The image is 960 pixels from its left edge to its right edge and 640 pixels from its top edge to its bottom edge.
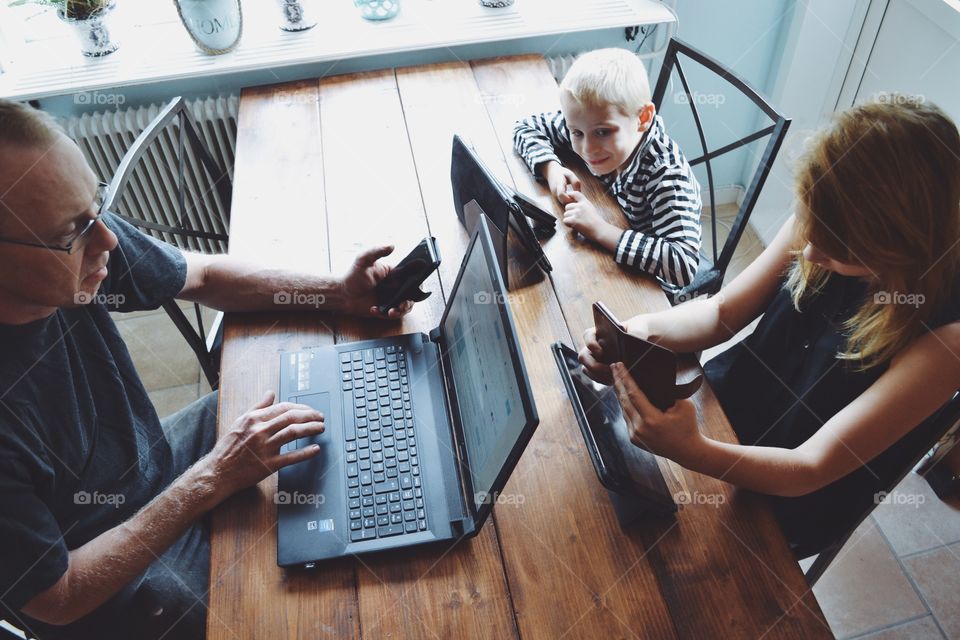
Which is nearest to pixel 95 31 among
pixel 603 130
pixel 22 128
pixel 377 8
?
pixel 377 8

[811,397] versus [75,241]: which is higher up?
[75,241]

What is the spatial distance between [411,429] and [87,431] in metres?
0.55

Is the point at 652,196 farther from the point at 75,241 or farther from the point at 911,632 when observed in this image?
the point at 911,632

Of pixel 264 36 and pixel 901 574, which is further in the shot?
pixel 264 36

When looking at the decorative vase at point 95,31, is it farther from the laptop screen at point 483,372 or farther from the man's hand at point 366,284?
the laptop screen at point 483,372

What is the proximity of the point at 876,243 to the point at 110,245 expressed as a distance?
1.17 m

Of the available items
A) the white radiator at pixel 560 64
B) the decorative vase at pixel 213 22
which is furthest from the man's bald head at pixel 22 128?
the white radiator at pixel 560 64

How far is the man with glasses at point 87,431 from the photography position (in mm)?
1029

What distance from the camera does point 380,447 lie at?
1.16 m

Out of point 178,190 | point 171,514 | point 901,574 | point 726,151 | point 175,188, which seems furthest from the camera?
point 175,188

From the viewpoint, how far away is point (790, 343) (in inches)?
52.4

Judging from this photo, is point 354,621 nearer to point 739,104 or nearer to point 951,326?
point 951,326

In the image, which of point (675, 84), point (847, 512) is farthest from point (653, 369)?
point (675, 84)

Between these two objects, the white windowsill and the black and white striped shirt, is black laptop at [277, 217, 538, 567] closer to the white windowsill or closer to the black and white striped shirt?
the black and white striped shirt
